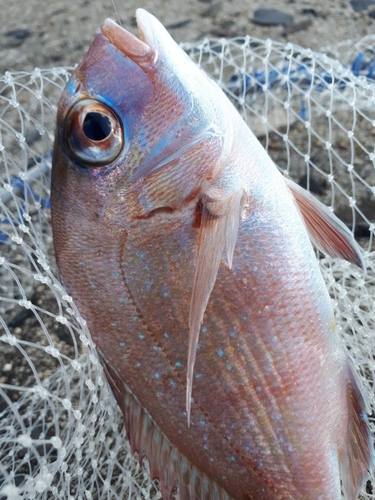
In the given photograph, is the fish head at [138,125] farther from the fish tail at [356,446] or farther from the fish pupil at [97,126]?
the fish tail at [356,446]

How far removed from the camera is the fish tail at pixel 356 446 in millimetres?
1467

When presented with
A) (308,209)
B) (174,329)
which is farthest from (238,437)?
(308,209)

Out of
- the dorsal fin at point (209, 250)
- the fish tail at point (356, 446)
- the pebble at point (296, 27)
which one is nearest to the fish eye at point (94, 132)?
the dorsal fin at point (209, 250)

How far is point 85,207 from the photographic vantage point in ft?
4.51

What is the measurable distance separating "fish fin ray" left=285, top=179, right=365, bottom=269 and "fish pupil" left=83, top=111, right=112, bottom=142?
55cm

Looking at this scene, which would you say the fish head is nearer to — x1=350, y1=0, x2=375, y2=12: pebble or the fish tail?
the fish tail

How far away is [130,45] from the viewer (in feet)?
4.28

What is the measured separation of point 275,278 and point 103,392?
670mm

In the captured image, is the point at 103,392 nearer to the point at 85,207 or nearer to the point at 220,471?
the point at 220,471

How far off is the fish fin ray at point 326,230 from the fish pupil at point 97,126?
55cm

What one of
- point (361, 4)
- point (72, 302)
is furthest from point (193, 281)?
point (361, 4)

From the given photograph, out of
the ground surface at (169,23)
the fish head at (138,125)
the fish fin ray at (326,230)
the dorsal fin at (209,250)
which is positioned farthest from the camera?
the ground surface at (169,23)

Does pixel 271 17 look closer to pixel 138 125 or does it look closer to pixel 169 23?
pixel 169 23

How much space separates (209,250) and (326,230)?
42cm
